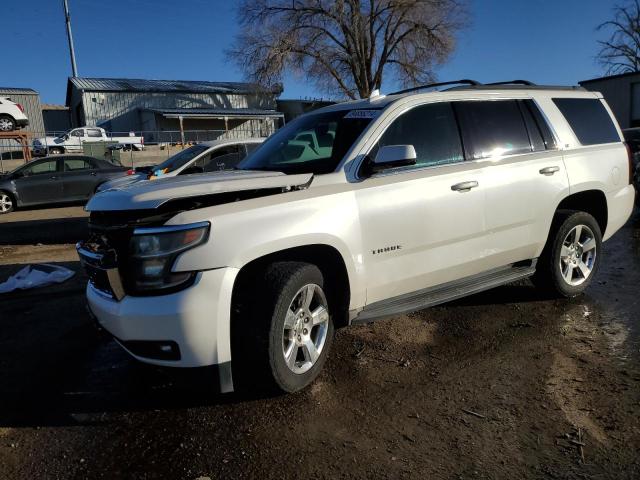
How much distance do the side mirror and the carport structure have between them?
36.8 m

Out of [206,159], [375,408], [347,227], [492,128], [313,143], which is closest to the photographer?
[375,408]

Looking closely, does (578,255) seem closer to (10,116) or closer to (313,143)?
(313,143)

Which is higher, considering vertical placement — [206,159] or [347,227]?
[206,159]

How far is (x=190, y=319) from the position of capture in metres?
2.76

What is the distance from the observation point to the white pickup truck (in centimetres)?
2825

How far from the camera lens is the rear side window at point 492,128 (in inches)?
164

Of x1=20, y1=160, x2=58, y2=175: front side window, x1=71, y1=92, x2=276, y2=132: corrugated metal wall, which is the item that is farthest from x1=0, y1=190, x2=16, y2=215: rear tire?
x1=71, y1=92, x2=276, y2=132: corrugated metal wall

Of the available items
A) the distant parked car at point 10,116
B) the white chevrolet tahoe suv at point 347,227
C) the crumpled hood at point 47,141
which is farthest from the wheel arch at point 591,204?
the crumpled hood at point 47,141

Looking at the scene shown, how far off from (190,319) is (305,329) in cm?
85

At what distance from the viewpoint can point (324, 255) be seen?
3.40 metres

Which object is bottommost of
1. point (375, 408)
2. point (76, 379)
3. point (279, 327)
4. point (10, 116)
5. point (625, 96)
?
point (375, 408)

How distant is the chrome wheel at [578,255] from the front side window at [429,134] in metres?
1.60

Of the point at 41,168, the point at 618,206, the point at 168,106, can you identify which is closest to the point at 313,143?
the point at 618,206

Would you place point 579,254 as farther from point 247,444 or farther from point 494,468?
point 247,444
